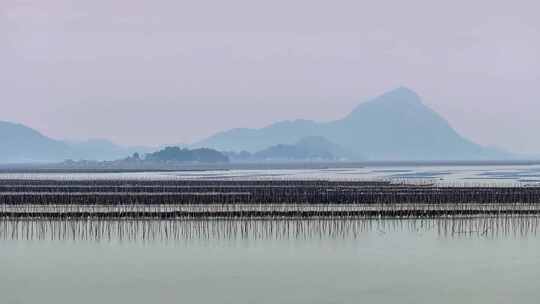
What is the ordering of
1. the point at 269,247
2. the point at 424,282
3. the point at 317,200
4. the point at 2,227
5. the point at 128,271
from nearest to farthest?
the point at 424,282, the point at 128,271, the point at 269,247, the point at 2,227, the point at 317,200

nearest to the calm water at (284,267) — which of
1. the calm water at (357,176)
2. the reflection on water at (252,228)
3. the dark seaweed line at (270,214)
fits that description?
the reflection on water at (252,228)

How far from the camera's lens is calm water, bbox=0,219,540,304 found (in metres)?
26.0

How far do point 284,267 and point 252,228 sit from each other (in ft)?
26.9

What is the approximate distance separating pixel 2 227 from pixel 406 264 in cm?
1980

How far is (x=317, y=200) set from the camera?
4731 centimetres

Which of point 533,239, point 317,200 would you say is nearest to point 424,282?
point 533,239

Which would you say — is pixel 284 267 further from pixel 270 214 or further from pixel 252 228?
pixel 270 214

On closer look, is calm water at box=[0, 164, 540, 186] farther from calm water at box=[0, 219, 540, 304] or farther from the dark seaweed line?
calm water at box=[0, 219, 540, 304]

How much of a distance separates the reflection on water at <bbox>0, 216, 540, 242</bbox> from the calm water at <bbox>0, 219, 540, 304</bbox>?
166mm

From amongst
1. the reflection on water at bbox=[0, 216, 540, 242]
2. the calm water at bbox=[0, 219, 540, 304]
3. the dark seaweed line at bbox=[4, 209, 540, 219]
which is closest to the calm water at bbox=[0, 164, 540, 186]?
the dark seaweed line at bbox=[4, 209, 540, 219]

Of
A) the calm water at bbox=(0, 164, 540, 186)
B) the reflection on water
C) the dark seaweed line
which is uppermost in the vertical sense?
the calm water at bbox=(0, 164, 540, 186)

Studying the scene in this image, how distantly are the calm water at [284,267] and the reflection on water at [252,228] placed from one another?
166 mm

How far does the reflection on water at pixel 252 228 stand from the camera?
120 feet

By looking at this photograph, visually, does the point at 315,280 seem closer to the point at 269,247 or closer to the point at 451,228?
the point at 269,247
